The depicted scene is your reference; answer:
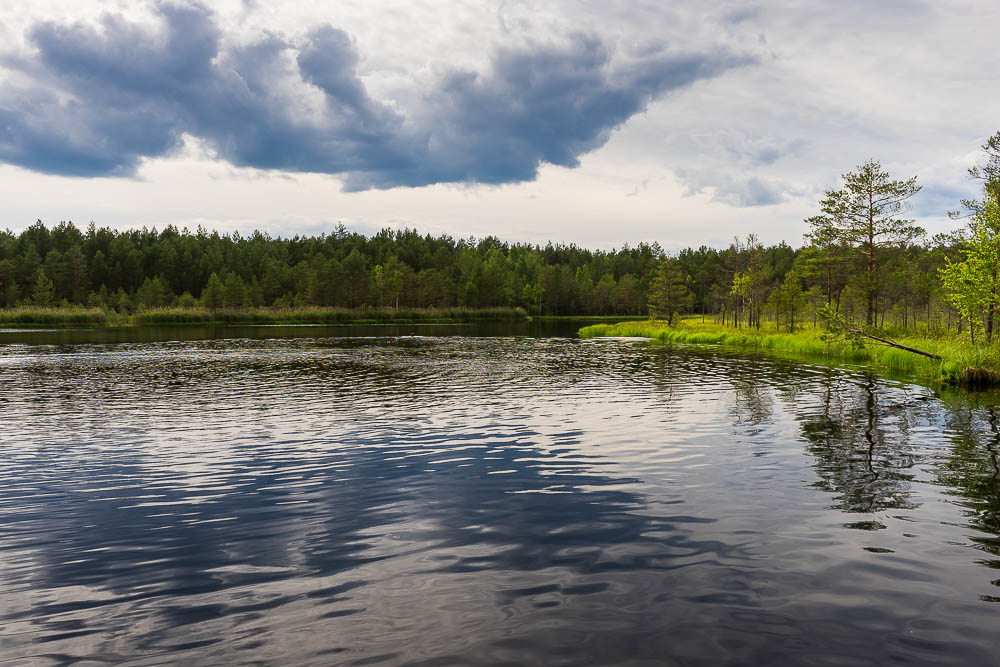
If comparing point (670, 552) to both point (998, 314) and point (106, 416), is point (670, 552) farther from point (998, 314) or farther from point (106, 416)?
point (998, 314)

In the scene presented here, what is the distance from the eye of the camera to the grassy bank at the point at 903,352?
103 ft

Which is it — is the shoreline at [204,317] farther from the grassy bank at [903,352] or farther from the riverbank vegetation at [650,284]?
the grassy bank at [903,352]

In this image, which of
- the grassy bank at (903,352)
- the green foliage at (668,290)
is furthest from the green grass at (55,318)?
the grassy bank at (903,352)

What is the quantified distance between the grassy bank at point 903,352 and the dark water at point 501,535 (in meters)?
7.47

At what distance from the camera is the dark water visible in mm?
7609

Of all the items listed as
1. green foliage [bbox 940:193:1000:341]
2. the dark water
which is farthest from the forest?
the dark water

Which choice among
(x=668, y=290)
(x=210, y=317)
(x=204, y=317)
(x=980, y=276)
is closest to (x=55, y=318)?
(x=204, y=317)

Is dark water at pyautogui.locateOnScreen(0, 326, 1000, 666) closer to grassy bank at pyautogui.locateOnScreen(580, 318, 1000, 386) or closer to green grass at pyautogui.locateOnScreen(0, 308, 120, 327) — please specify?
grassy bank at pyautogui.locateOnScreen(580, 318, 1000, 386)

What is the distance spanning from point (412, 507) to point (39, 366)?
43.8 meters

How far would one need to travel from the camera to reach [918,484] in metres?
14.5

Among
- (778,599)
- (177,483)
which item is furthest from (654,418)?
(177,483)

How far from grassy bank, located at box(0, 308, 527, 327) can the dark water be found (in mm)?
104088

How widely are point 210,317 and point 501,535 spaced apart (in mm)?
129028

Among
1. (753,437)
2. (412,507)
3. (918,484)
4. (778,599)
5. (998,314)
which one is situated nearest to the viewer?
(778,599)
